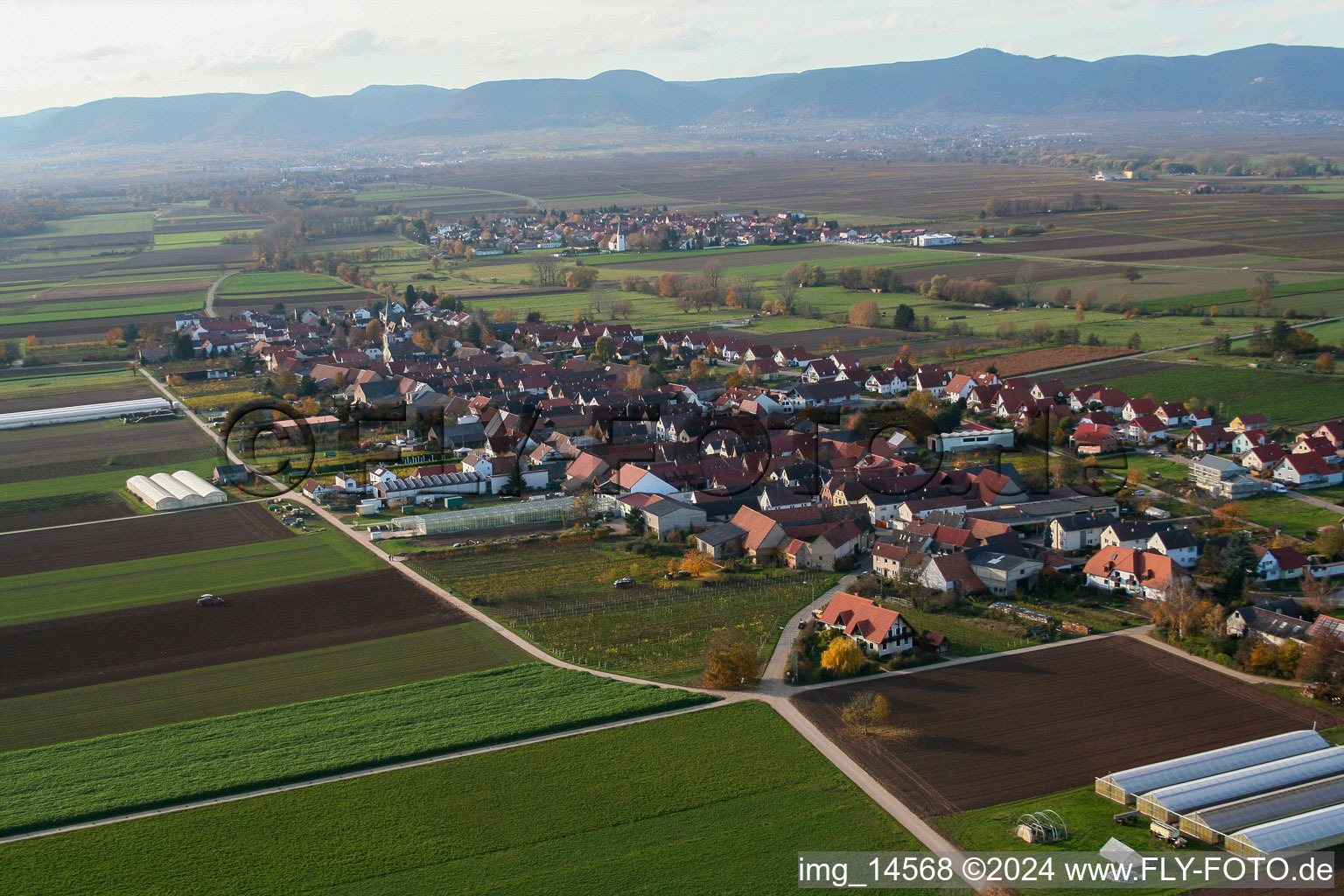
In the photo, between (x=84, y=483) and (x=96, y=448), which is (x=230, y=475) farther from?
(x=96, y=448)

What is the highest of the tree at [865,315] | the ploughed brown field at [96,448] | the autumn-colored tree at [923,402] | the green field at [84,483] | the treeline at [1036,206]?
the treeline at [1036,206]

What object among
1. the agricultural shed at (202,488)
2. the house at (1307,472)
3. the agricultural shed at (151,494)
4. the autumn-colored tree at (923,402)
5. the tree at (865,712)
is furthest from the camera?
the autumn-colored tree at (923,402)

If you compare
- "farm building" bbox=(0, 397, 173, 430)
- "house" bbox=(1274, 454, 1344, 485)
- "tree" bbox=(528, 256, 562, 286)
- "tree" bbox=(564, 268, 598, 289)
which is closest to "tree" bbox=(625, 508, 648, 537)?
"house" bbox=(1274, 454, 1344, 485)

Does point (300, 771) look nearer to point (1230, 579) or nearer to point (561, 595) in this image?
point (561, 595)

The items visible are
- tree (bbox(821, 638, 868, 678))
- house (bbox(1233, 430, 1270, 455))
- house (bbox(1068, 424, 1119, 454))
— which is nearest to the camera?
tree (bbox(821, 638, 868, 678))

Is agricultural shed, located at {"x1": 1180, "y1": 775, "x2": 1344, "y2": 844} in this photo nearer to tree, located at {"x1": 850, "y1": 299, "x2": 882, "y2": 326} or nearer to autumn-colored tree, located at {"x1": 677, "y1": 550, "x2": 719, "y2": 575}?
autumn-colored tree, located at {"x1": 677, "y1": 550, "x2": 719, "y2": 575}

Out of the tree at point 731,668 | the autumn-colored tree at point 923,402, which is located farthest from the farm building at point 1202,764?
the autumn-colored tree at point 923,402

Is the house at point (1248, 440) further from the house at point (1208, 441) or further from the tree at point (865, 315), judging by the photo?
the tree at point (865, 315)
